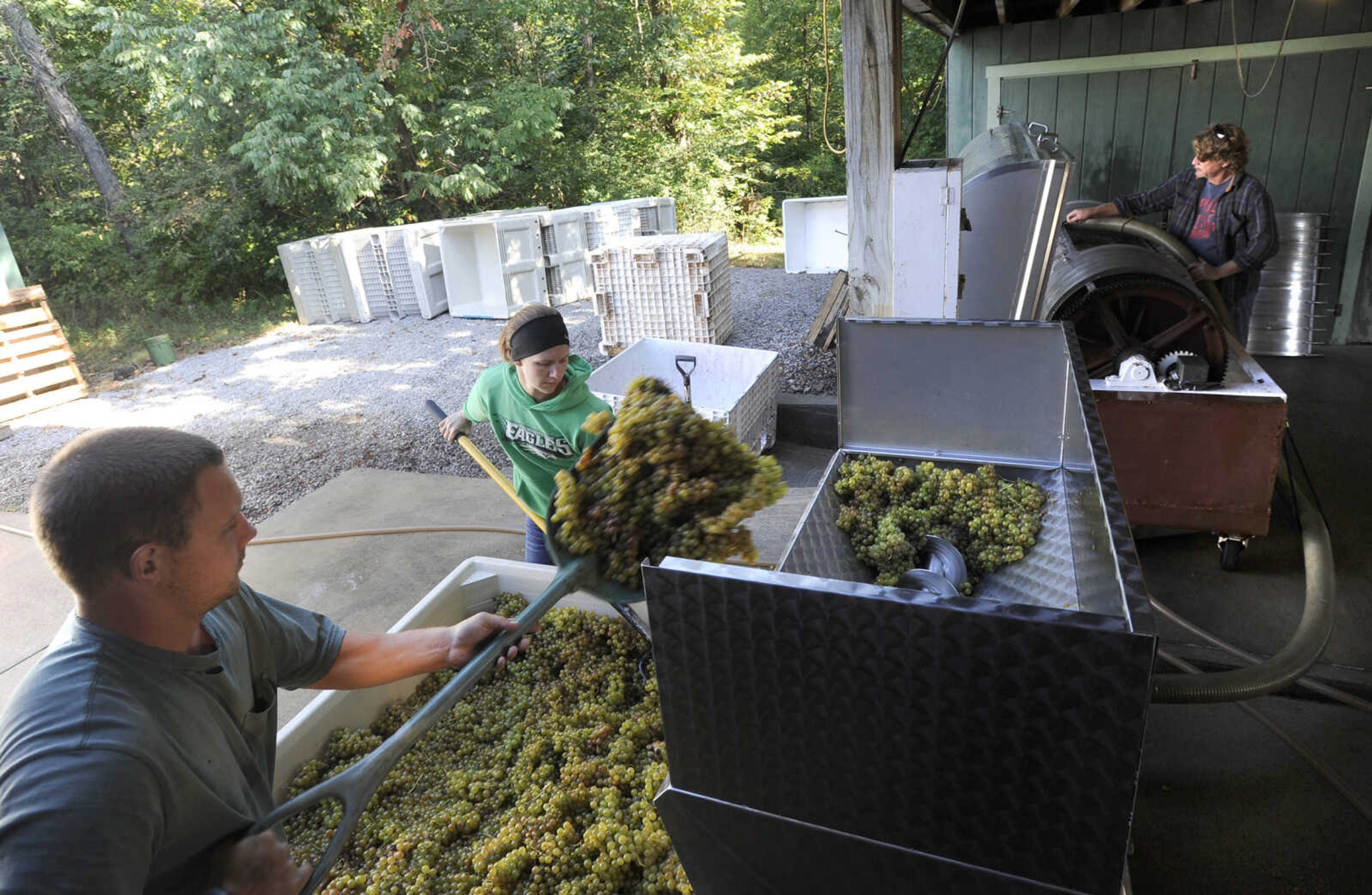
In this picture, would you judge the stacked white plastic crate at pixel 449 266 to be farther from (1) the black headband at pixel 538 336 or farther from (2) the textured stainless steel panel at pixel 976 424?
(2) the textured stainless steel panel at pixel 976 424

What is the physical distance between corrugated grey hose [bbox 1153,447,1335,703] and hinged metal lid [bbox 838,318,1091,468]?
2.44ft

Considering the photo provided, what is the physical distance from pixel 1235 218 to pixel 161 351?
1121cm

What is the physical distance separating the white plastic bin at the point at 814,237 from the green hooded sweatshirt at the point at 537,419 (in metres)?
8.96

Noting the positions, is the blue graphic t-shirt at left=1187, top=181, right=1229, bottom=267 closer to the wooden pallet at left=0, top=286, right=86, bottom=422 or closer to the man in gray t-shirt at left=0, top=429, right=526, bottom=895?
the man in gray t-shirt at left=0, top=429, right=526, bottom=895

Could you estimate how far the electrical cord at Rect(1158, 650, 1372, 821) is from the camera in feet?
8.16

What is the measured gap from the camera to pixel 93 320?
13.3 meters

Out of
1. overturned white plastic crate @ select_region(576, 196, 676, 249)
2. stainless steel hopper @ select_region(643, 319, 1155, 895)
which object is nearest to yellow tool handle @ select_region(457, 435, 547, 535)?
stainless steel hopper @ select_region(643, 319, 1155, 895)

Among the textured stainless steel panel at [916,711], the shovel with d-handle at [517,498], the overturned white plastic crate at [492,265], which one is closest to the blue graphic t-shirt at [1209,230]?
the shovel with d-handle at [517,498]

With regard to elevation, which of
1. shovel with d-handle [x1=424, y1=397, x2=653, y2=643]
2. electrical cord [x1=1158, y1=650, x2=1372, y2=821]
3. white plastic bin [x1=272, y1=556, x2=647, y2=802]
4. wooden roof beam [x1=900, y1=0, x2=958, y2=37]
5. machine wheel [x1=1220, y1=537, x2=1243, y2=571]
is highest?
wooden roof beam [x1=900, y1=0, x2=958, y2=37]

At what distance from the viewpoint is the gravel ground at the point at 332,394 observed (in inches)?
243

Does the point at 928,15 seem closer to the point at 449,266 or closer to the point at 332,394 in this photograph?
the point at 332,394

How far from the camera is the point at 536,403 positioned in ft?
9.52

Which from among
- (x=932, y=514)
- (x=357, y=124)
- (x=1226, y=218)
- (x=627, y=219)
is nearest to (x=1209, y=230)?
(x=1226, y=218)

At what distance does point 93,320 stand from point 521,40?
30.6ft
